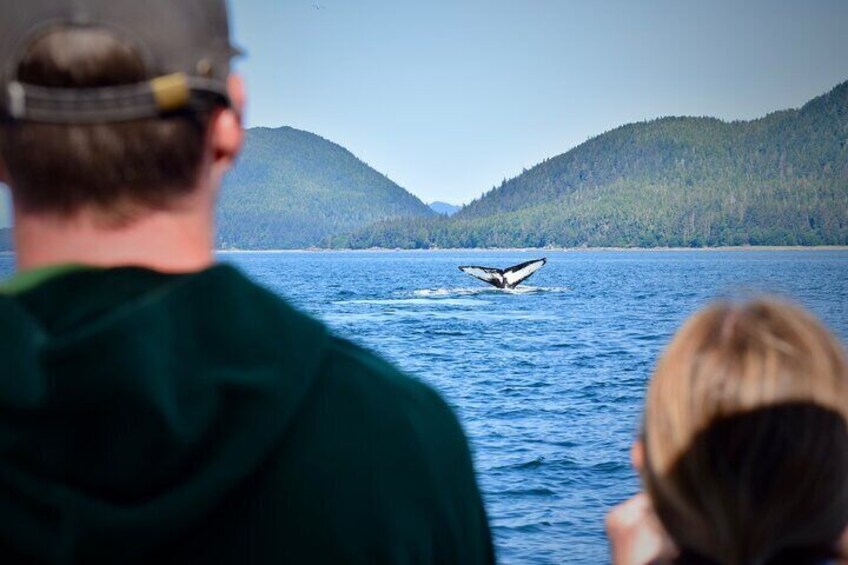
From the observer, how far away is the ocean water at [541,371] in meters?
15.8

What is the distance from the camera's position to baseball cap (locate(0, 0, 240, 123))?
1357 mm

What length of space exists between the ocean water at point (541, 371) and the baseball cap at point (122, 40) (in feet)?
0.86

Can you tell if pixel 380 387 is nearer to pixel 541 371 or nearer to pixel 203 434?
pixel 203 434

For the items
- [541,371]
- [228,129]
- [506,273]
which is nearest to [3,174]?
[228,129]

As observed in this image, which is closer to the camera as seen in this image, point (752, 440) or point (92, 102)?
point (92, 102)

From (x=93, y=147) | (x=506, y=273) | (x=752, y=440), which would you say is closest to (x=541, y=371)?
(x=752, y=440)

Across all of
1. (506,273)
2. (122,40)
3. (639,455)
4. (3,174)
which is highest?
(122,40)

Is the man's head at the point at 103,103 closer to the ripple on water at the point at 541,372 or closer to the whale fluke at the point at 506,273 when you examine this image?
the ripple on water at the point at 541,372

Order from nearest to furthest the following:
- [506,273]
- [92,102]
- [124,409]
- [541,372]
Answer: [124,409], [92,102], [541,372], [506,273]

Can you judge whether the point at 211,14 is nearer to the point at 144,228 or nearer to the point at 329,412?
the point at 144,228

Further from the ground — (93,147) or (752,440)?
(93,147)

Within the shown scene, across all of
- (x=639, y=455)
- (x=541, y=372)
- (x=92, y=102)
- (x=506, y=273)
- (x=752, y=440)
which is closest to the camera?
(x=92, y=102)

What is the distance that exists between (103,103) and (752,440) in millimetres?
1252

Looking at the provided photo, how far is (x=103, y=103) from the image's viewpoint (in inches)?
53.6
